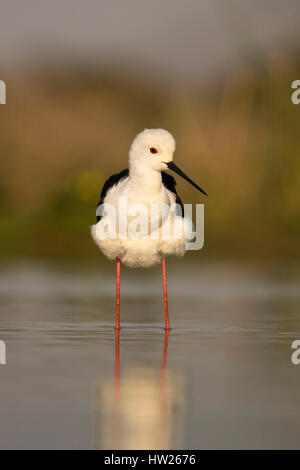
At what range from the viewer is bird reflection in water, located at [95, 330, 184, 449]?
486 centimetres

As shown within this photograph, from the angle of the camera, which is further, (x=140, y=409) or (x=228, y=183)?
(x=228, y=183)

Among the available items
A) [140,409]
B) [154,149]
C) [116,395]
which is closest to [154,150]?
[154,149]

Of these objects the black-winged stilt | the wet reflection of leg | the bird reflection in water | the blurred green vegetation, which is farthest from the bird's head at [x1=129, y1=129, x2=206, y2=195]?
the blurred green vegetation

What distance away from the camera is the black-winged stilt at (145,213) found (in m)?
8.79

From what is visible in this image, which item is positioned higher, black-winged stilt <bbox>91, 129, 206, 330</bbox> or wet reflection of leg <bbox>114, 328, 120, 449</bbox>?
black-winged stilt <bbox>91, 129, 206, 330</bbox>

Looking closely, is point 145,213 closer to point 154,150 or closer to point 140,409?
point 154,150

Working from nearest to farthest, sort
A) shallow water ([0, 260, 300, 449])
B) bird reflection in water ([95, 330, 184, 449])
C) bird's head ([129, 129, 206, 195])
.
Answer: bird reflection in water ([95, 330, 184, 449]) < shallow water ([0, 260, 300, 449]) < bird's head ([129, 129, 206, 195])

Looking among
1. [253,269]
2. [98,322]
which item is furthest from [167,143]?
[253,269]

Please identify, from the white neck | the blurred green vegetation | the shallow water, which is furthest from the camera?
the blurred green vegetation

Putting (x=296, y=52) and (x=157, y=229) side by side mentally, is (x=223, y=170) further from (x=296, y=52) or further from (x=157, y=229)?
(x=157, y=229)

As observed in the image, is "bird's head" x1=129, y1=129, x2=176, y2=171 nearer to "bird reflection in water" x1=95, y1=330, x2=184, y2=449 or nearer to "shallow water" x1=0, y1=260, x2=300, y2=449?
"shallow water" x1=0, y1=260, x2=300, y2=449

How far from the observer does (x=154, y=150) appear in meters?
8.81

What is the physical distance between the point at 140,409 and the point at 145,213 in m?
3.56

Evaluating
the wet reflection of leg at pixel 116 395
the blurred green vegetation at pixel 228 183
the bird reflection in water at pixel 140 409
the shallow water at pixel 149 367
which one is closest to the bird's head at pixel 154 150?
the shallow water at pixel 149 367
